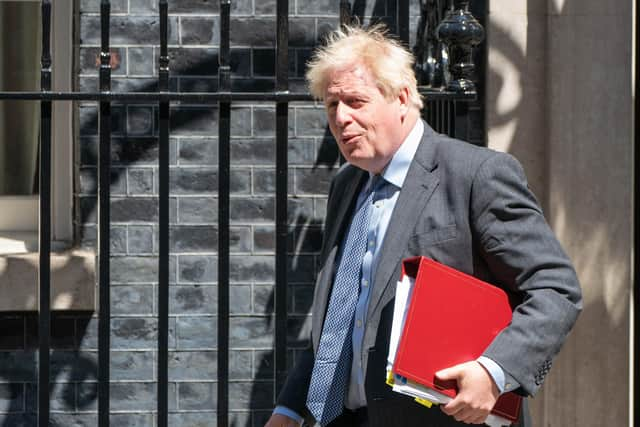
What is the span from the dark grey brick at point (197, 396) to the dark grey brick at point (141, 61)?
135cm

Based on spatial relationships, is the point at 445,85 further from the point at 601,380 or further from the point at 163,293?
the point at 601,380

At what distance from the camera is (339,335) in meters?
3.10

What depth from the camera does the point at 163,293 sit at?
405cm

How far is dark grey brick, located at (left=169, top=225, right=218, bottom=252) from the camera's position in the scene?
538 cm

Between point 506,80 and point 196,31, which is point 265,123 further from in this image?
point 506,80

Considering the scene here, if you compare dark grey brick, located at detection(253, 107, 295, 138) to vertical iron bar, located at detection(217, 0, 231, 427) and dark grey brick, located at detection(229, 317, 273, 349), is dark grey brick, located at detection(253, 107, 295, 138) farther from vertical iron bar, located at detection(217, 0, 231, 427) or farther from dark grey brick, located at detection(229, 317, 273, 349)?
vertical iron bar, located at detection(217, 0, 231, 427)

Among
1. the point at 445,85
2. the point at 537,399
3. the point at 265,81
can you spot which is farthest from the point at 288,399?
the point at 265,81

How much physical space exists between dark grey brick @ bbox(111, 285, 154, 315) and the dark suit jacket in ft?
8.29

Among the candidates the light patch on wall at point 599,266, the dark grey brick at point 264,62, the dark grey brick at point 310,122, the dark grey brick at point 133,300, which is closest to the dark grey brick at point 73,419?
the dark grey brick at point 133,300

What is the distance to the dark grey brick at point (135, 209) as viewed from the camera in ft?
17.6

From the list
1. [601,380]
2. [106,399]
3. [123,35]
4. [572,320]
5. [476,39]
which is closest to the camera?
[572,320]

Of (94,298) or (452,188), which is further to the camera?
(94,298)

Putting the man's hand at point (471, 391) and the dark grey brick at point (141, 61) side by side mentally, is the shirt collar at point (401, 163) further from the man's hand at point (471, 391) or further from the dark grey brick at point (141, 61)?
the dark grey brick at point (141, 61)

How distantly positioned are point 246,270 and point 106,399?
1.40m
